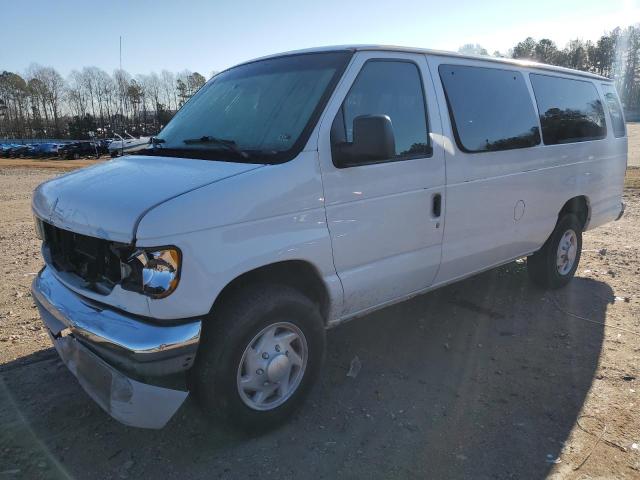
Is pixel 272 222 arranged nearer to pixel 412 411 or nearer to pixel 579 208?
pixel 412 411

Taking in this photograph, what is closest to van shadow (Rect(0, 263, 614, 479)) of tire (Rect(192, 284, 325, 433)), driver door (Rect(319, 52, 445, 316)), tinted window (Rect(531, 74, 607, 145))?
tire (Rect(192, 284, 325, 433))

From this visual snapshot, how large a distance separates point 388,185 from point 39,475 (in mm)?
2571

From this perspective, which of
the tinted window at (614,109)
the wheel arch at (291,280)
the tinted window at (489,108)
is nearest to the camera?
the wheel arch at (291,280)

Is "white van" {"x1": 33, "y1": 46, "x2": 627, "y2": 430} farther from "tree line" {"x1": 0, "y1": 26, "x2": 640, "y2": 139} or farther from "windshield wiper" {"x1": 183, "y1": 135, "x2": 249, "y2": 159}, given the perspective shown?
"tree line" {"x1": 0, "y1": 26, "x2": 640, "y2": 139}

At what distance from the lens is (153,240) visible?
2.35 meters

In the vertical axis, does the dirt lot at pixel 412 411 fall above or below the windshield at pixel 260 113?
below

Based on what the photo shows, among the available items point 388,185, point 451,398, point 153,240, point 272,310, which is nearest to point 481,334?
point 451,398

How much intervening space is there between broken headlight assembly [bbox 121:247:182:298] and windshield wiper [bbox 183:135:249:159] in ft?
2.60

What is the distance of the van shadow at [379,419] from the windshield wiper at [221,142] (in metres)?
1.67

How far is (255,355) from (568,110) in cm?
411

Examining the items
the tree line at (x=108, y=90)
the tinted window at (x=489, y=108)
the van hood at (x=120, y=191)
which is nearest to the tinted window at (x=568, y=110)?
the tinted window at (x=489, y=108)

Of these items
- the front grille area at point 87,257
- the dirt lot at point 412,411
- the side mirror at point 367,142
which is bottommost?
the dirt lot at point 412,411

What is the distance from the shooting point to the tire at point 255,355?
2635mm

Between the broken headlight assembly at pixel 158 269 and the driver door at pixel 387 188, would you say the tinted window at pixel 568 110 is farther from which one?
the broken headlight assembly at pixel 158 269
